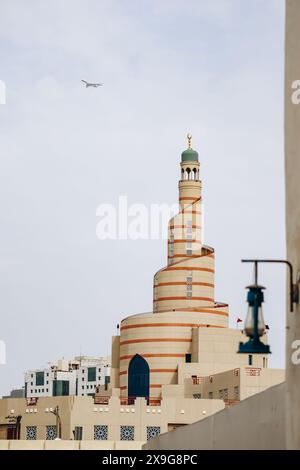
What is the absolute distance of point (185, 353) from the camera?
245 feet

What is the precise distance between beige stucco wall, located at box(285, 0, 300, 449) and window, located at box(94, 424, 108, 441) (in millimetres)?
53247

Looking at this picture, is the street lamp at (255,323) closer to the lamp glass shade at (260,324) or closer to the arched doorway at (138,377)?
the lamp glass shade at (260,324)

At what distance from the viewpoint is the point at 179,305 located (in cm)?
7612

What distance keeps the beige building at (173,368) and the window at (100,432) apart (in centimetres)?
5

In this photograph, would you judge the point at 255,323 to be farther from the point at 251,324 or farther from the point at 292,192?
the point at 292,192

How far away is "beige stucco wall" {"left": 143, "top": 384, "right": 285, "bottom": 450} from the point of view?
1405 cm

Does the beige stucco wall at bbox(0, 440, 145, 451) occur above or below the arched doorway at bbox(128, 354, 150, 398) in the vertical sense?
below

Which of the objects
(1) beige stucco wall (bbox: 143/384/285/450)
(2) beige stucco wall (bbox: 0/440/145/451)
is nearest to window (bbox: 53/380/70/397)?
A: (2) beige stucco wall (bbox: 0/440/145/451)

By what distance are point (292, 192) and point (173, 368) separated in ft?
203

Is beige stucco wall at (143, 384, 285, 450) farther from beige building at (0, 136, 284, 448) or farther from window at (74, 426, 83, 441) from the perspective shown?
beige building at (0, 136, 284, 448)

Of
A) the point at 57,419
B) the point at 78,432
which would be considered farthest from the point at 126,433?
the point at 57,419

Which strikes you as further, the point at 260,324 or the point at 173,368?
the point at 173,368

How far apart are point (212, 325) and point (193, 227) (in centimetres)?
651
